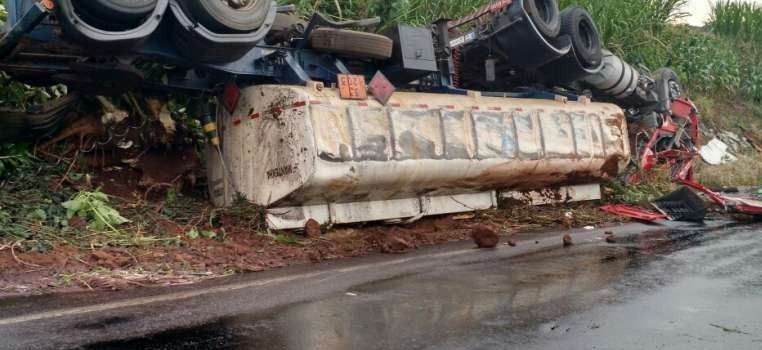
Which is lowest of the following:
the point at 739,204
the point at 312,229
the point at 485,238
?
the point at 739,204

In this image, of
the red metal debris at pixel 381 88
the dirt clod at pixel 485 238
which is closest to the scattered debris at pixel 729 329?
the dirt clod at pixel 485 238

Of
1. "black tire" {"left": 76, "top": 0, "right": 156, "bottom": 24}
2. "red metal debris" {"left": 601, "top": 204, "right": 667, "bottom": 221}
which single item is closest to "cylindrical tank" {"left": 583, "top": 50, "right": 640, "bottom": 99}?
"red metal debris" {"left": 601, "top": 204, "right": 667, "bottom": 221}

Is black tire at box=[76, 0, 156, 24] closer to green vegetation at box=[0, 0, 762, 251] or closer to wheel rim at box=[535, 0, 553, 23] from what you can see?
green vegetation at box=[0, 0, 762, 251]

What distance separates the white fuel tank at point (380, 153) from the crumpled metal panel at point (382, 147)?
0.04 ft

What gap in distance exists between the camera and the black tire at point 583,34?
30.8 feet

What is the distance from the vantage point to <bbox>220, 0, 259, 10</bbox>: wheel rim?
6.50m

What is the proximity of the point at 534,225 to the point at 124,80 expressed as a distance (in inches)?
181

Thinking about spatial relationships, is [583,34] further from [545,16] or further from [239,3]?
[239,3]

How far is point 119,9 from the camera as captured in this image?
5656 mm

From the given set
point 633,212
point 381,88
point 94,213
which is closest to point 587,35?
point 633,212

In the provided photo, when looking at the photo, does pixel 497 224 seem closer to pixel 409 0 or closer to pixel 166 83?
pixel 166 83

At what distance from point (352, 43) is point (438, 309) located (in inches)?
154

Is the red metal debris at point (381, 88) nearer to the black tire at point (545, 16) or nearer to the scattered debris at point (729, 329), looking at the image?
the black tire at point (545, 16)

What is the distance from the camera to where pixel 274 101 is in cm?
699
